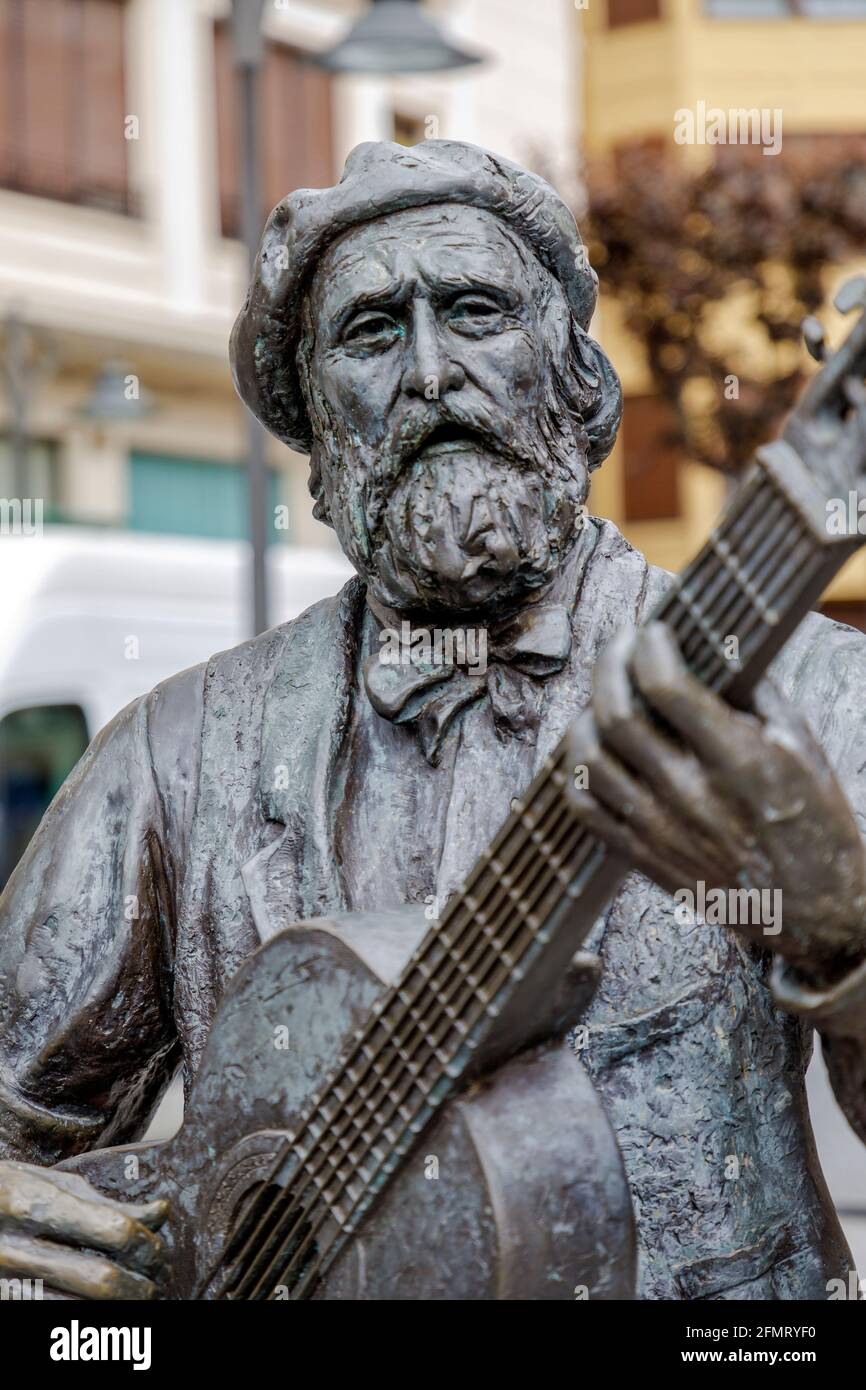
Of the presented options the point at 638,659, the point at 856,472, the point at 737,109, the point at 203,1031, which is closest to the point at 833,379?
the point at 856,472

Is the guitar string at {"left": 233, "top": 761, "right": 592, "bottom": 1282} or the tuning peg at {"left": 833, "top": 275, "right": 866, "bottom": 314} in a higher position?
the tuning peg at {"left": 833, "top": 275, "right": 866, "bottom": 314}

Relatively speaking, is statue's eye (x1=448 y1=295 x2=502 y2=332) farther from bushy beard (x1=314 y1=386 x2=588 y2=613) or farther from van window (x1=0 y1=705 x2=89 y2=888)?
van window (x1=0 y1=705 x2=89 y2=888)

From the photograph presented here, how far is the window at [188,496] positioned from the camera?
19.2 meters

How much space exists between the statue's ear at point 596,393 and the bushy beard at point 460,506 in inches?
4.3

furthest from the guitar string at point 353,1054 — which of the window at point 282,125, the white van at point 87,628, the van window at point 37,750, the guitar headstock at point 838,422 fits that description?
the window at point 282,125

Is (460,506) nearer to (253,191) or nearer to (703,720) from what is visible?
(703,720)

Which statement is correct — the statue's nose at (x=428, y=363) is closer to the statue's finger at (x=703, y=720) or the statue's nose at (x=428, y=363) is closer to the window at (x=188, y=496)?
the statue's finger at (x=703, y=720)

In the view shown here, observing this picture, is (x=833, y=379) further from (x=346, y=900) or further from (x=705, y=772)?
(x=346, y=900)

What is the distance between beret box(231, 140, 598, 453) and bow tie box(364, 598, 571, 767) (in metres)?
0.37

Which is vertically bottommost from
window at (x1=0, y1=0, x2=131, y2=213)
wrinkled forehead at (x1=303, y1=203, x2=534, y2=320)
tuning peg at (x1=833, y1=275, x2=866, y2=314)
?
tuning peg at (x1=833, y1=275, x2=866, y2=314)

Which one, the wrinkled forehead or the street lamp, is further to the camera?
the street lamp

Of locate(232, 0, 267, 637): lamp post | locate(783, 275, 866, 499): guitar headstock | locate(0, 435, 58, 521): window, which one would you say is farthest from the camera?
locate(0, 435, 58, 521): window

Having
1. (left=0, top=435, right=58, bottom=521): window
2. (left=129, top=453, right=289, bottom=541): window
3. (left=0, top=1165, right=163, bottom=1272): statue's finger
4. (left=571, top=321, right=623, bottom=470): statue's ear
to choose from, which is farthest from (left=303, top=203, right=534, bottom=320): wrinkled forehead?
(left=129, top=453, right=289, bottom=541): window

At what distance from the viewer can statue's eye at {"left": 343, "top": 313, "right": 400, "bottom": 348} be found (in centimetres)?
237
